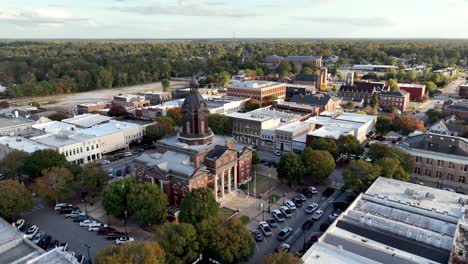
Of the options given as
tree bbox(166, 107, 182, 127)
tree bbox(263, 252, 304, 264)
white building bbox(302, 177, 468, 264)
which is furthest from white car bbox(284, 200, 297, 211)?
tree bbox(166, 107, 182, 127)

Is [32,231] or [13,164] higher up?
[13,164]

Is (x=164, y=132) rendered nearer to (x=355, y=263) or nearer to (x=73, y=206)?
(x=73, y=206)

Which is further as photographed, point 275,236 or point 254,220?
point 254,220

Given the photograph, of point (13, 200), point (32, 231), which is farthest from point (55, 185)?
point (32, 231)

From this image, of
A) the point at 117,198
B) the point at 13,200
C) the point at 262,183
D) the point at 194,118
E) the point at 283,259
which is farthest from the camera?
the point at 262,183

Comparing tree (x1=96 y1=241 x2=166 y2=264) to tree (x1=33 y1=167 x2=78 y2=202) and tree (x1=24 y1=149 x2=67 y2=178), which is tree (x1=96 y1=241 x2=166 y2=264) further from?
tree (x1=24 y1=149 x2=67 y2=178)

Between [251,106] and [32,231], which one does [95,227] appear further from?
[251,106]

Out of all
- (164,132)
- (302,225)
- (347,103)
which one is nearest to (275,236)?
(302,225)
